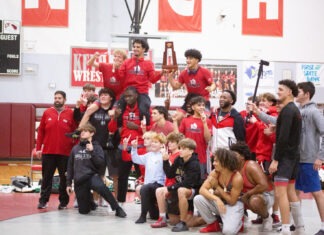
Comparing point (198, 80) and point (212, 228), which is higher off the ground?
point (198, 80)

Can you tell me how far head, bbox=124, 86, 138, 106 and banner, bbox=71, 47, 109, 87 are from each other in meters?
8.88

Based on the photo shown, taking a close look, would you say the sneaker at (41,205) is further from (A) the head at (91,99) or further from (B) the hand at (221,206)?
(B) the hand at (221,206)

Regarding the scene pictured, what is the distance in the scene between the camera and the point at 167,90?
17.7m

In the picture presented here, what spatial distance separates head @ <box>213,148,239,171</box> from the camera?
23.3ft

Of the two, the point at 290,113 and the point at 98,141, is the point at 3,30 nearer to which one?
the point at 98,141

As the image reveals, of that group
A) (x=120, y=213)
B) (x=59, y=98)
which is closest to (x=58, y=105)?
(x=59, y=98)

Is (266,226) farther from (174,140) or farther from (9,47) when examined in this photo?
(9,47)

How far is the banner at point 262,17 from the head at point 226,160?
38.3ft

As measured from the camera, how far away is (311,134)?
23.2ft

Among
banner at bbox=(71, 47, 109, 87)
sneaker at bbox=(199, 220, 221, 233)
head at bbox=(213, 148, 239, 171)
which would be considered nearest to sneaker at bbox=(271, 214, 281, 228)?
sneaker at bbox=(199, 220, 221, 233)

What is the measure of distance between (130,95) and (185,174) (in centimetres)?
177

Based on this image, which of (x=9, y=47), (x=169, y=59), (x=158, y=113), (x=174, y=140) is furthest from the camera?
(x=9, y=47)

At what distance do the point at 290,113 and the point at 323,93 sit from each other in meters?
12.5

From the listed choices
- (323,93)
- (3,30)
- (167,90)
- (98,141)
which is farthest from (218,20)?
(98,141)
